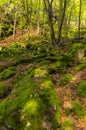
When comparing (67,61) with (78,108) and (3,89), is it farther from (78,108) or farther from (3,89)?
(78,108)

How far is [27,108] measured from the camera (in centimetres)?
761

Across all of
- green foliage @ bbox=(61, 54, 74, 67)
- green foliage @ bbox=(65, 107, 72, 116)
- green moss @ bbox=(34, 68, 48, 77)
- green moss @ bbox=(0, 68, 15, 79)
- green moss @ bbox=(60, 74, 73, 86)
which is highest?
green foliage @ bbox=(61, 54, 74, 67)

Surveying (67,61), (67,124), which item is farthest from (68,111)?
(67,61)

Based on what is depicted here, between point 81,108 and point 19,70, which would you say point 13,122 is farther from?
point 19,70

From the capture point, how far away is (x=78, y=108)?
7922 millimetres

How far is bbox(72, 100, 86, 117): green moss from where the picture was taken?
7.70 meters

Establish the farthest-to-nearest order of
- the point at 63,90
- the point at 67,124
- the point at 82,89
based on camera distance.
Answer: the point at 63,90, the point at 82,89, the point at 67,124

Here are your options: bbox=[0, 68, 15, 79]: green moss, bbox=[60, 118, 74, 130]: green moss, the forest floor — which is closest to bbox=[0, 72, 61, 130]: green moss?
the forest floor

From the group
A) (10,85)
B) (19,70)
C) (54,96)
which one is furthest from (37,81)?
(19,70)

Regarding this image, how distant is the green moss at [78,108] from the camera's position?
7703 mm

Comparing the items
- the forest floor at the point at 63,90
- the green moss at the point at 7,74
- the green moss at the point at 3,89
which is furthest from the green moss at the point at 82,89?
the green moss at the point at 7,74

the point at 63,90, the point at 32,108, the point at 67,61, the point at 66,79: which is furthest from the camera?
the point at 67,61

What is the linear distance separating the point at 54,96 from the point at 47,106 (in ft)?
2.03

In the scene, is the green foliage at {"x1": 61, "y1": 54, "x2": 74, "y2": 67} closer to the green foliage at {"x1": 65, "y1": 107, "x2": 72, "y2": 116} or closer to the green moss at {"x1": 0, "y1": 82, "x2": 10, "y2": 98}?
the green moss at {"x1": 0, "y1": 82, "x2": 10, "y2": 98}
